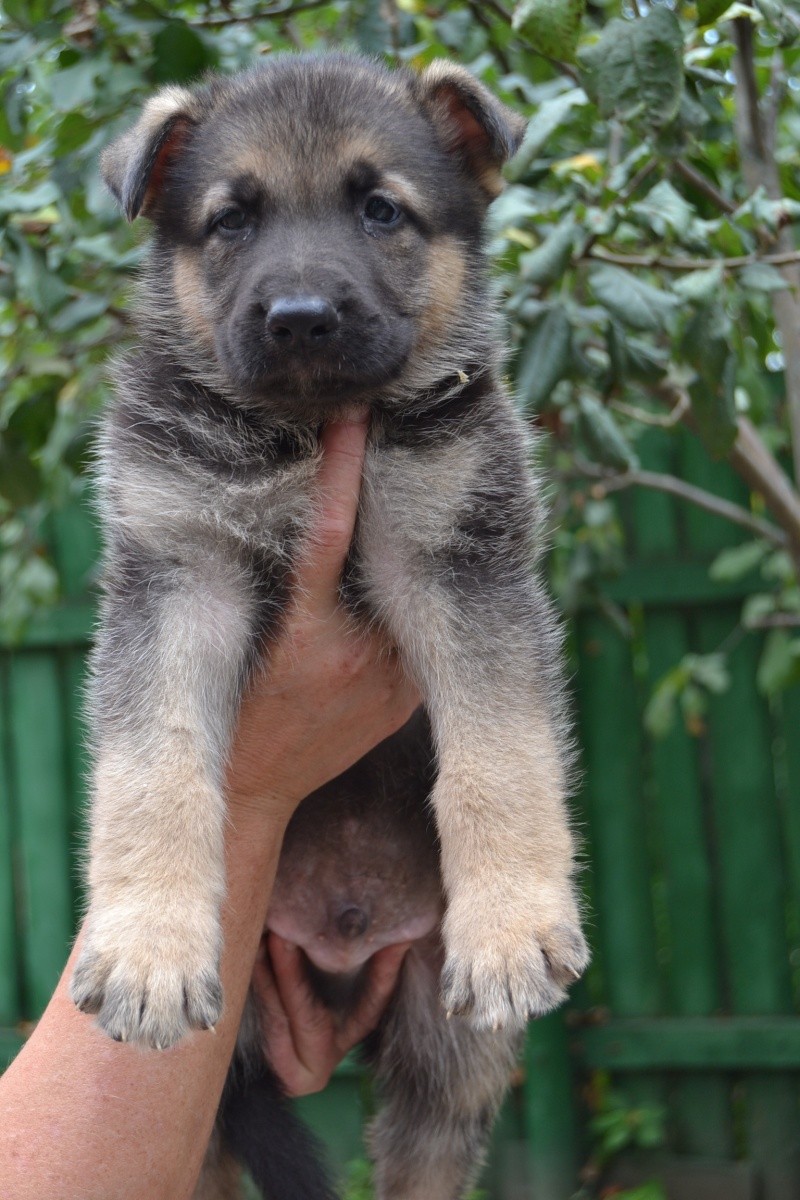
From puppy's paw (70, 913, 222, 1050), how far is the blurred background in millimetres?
1216

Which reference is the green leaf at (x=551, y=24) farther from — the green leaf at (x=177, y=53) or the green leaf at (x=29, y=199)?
the green leaf at (x=29, y=199)

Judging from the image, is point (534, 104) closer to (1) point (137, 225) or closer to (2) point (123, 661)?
(1) point (137, 225)

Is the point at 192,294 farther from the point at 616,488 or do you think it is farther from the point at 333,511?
the point at 616,488

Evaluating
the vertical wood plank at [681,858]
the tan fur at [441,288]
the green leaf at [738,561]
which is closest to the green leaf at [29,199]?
the tan fur at [441,288]

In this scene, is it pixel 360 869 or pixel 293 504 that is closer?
pixel 293 504

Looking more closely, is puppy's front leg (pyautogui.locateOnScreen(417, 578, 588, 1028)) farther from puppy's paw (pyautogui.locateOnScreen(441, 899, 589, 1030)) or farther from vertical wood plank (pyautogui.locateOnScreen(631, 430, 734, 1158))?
vertical wood plank (pyautogui.locateOnScreen(631, 430, 734, 1158))

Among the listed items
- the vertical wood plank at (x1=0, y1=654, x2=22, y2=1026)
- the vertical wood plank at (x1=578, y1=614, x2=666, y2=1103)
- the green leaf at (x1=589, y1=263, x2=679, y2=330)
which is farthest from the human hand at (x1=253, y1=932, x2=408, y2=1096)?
the vertical wood plank at (x1=0, y1=654, x2=22, y2=1026)

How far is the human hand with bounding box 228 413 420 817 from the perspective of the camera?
7.25 feet

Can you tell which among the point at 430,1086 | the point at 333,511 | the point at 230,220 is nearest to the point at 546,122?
the point at 230,220

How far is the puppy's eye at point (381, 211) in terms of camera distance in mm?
2242

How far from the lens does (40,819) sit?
5051 millimetres

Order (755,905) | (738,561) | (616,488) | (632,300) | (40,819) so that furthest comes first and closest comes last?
(40,819)
(755,905)
(616,488)
(738,561)
(632,300)

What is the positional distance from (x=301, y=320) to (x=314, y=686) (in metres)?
0.66

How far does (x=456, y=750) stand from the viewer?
2031 mm
